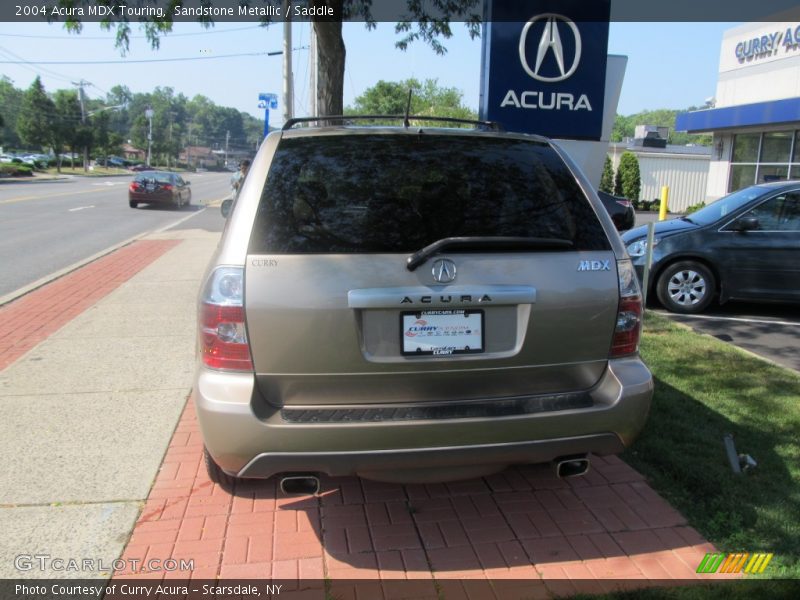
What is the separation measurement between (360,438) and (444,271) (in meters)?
0.75

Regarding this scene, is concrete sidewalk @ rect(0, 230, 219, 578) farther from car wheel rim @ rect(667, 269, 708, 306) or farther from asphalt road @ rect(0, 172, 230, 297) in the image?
car wheel rim @ rect(667, 269, 708, 306)

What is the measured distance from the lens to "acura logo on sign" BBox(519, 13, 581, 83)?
6.68 meters

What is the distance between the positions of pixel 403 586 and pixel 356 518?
1.98 ft

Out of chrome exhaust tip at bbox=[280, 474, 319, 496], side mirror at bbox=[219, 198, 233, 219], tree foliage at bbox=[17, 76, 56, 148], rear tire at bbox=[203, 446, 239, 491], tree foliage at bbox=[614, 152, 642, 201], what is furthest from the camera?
tree foliage at bbox=[17, 76, 56, 148]

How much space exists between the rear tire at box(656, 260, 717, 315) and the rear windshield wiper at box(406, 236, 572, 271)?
228 inches

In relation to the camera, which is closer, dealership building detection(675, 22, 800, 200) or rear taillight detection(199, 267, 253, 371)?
rear taillight detection(199, 267, 253, 371)

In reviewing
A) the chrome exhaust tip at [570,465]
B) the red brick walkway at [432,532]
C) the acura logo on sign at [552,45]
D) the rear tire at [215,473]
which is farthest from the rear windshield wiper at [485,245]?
the acura logo on sign at [552,45]

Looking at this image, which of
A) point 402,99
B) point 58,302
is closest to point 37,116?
point 402,99

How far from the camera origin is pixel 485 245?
2.86 metres

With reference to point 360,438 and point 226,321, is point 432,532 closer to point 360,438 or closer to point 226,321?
point 360,438

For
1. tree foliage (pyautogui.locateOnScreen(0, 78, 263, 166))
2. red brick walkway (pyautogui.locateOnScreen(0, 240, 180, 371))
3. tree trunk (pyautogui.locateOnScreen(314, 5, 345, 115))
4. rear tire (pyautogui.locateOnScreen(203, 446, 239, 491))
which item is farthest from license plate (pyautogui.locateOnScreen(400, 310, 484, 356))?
tree foliage (pyautogui.locateOnScreen(0, 78, 263, 166))

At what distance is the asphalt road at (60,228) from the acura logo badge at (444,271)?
27.2 ft

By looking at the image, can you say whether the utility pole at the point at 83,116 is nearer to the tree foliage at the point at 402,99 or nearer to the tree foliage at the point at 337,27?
the tree foliage at the point at 402,99

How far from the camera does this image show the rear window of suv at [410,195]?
2850 millimetres
